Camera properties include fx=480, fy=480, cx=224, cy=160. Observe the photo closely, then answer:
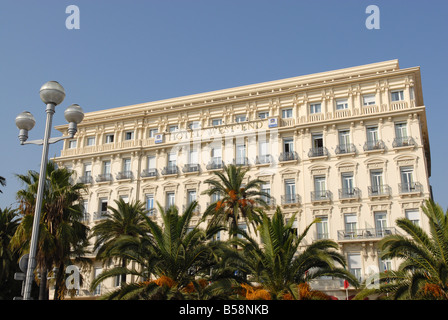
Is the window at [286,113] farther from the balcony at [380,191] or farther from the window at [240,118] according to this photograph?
the balcony at [380,191]

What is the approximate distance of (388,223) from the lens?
3381 cm

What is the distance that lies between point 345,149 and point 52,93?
92.1 ft

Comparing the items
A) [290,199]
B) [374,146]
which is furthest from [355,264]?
[374,146]

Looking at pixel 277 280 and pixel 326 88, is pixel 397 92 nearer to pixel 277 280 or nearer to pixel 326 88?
pixel 326 88

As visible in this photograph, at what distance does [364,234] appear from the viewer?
3378 cm

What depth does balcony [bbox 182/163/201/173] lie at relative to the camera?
134 ft

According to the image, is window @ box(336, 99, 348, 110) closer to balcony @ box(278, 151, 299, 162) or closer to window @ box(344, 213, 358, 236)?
balcony @ box(278, 151, 299, 162)

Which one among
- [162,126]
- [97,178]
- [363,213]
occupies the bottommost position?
[363,213]

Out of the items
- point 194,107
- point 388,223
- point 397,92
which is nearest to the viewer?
point 388,223

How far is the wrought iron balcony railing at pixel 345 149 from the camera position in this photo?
1442 inches
